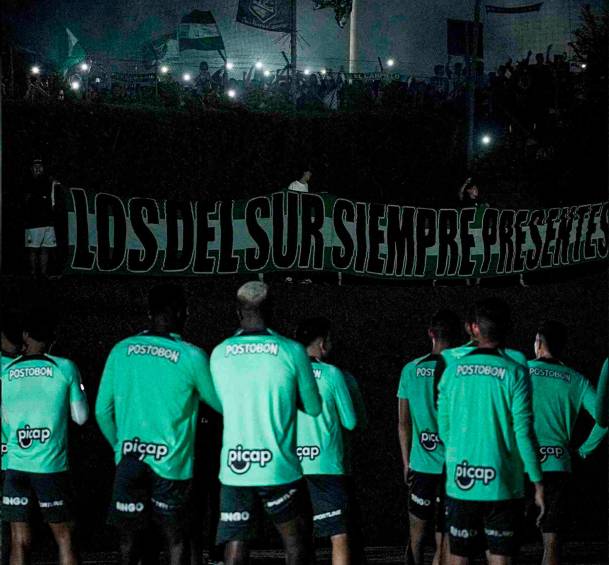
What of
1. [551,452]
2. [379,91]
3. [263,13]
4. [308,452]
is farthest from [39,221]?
[263,13]

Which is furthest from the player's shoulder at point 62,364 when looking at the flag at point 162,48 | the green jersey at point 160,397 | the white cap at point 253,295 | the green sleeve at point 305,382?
the flag at point 162,48

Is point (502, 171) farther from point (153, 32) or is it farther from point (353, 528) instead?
point (353, 528)

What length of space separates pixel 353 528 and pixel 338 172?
14.5 meters

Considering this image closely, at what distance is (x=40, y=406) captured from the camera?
794 centimetres

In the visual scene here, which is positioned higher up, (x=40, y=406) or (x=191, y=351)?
(x=191, y=351)

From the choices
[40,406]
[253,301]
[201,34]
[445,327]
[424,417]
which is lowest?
[424,417]

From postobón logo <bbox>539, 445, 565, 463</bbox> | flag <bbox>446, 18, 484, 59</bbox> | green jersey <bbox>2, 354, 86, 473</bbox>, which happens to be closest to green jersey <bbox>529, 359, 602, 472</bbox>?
postobón logo <bbox>539, 445, 565, 463</bbox>

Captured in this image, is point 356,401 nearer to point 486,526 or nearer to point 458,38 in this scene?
point 486,526

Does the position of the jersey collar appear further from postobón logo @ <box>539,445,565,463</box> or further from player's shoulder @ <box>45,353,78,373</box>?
postobón logo @ <box>539,445,565,463</box>

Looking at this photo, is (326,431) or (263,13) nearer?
Answer: (326,431)

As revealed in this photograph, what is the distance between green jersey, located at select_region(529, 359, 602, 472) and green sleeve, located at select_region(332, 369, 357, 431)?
1.38 metres

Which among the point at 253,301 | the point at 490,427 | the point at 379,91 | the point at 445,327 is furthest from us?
the point at 379,91

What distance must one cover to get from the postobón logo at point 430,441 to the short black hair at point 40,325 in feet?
8.95

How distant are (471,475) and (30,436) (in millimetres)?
2829
